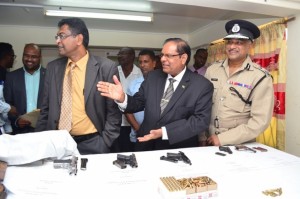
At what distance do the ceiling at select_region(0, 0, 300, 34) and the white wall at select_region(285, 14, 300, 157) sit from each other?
233 mm

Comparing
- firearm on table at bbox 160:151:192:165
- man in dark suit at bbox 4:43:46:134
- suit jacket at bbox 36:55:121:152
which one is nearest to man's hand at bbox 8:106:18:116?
man in dark suit at bbox 4:43:46:134

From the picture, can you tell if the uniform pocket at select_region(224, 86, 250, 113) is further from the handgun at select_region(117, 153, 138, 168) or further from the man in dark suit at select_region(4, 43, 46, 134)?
the man in dark suit at select_region(4, 43, 46, 134)

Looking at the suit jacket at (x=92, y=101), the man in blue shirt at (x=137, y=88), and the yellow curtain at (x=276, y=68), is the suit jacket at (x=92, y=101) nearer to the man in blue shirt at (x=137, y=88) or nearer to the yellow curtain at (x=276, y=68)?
the man in blue shirt at (x=137, y=88)

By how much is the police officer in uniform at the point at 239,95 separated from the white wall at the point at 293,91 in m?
0.92

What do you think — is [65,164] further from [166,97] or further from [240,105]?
[240,105]

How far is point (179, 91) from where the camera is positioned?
6.10 ft

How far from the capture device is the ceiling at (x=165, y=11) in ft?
7.41

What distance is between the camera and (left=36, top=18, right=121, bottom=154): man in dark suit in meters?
1.79

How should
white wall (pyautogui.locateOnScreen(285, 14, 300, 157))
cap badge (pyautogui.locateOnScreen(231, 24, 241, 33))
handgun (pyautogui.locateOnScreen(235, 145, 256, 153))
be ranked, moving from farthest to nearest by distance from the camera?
white wall (pyautogui.locateOnScreen(285, 14, 300, 157)), cap badge (pyautogui.locateOnScreen(231, 24, 241, 33)), handgun (pyautogui.locateOnScreen(235, 145, 256, 153))

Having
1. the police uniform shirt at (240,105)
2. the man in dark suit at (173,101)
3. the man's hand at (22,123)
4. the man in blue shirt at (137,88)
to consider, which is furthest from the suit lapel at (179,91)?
the man's hand at (22,123)

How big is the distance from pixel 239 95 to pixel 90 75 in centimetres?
116

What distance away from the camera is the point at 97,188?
1.01 m

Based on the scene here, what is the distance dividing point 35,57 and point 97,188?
7.76 ft

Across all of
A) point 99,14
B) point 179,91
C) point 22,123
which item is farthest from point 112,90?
point 99,14
